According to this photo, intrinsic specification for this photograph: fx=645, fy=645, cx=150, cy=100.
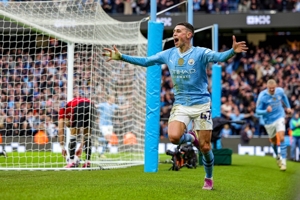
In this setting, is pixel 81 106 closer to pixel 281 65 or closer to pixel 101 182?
pixel 101 182

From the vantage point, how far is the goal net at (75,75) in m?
14.6

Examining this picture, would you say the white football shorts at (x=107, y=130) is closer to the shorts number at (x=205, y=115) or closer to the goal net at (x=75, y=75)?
the goal net at (x=75, y=75)

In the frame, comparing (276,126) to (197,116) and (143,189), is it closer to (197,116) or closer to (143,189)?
(197,116)

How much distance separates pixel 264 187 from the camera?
10.7 meters

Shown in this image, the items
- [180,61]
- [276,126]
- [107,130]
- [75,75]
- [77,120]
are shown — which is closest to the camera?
[180,61]

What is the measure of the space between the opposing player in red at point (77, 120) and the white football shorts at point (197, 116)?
15.7 feet

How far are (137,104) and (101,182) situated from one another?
9031 millimetres

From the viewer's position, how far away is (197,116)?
921 centimetres

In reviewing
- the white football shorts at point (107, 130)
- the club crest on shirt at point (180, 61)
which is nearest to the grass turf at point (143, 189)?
the club crest on shirt at point (180, 61)

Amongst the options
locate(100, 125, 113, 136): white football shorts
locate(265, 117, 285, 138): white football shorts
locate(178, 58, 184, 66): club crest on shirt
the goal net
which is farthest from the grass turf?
locate(100, 125, 113, 136): white football shorts

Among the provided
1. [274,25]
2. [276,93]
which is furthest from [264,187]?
[274,25]

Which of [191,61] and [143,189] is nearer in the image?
[143,189]

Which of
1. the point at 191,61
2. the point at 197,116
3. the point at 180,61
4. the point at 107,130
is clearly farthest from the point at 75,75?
the point at 197,116

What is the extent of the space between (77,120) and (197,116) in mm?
5185
